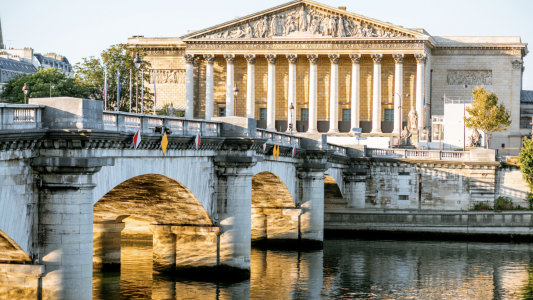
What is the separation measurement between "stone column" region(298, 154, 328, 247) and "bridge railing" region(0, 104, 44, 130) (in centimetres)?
3061

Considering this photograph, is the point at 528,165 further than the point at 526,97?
No

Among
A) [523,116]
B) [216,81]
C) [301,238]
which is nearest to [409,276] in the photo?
[301,238]

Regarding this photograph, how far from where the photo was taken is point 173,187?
32.1 m

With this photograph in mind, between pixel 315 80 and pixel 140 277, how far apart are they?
68558 millimetres

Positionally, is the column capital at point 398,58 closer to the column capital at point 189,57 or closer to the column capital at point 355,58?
the column capital at point 355,58

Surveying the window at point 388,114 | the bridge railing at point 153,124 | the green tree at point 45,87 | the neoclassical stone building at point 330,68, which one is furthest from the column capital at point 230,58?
the bridge railing at point 153,124

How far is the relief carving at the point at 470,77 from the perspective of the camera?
108 meters

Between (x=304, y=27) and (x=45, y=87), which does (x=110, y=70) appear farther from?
(x=304, y=27)

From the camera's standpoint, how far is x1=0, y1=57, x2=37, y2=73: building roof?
122 metres

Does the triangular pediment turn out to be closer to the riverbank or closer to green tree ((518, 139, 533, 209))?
green tree ((518, 139, 533, 209))

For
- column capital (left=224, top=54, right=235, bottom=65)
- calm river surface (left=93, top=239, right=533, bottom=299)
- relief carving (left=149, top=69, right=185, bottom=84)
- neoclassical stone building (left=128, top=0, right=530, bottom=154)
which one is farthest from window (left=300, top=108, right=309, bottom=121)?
calm river surface (left=93, top=239, right=533, bottom=299)

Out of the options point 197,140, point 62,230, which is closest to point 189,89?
point 197,140

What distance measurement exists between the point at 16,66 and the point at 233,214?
101255 mm

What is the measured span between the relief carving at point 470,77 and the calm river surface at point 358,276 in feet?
182
